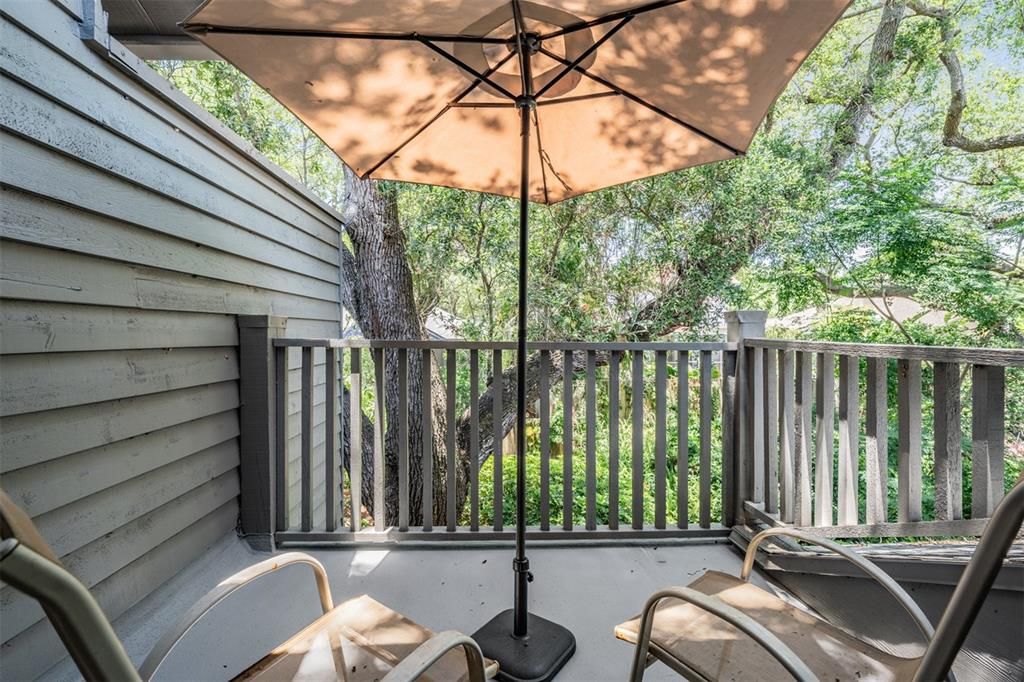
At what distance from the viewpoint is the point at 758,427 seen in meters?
2.38

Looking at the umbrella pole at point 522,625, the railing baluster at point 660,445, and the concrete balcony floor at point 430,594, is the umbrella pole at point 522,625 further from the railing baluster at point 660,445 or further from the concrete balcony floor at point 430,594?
the railing baluster at point 660,445

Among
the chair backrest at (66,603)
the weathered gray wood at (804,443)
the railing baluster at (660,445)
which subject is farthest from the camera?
the railing baluster at (660,445)

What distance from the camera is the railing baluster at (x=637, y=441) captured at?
8.14 feet

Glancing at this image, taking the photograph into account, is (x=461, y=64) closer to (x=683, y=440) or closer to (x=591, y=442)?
(x=591, y=442)

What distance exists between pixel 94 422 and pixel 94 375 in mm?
167

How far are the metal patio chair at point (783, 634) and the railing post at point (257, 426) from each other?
77.4 inches

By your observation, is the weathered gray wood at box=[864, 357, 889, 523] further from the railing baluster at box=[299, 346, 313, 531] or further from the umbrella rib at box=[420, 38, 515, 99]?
the railing baluster at box=[299, 346, 313, 531]

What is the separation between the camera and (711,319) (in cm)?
586

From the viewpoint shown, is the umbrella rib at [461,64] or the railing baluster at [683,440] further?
the railing baluster at [683,440]

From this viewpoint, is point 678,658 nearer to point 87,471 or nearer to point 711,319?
point 87,471

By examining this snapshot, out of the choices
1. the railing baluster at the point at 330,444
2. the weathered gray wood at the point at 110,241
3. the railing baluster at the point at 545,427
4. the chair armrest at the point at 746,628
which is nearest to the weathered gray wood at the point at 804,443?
the railing baluster at the point at 545,427

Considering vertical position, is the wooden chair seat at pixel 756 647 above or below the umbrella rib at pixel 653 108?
below

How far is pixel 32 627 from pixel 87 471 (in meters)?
0.46

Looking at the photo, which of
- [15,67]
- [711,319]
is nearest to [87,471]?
[15,67]
